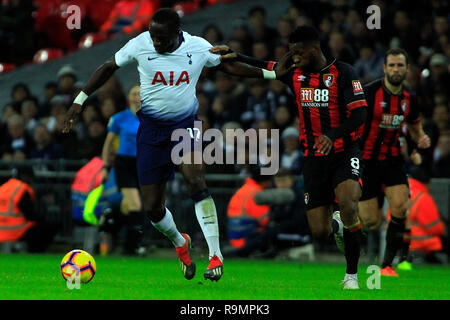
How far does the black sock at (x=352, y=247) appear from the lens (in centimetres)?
957

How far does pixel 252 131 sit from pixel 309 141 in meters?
7.66

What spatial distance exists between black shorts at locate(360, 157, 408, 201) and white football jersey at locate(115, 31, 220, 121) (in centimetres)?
322

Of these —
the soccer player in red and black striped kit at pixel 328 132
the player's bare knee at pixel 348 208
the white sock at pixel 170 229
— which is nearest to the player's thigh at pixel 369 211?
the soccer player in red and black striped kit at pixel 328 132

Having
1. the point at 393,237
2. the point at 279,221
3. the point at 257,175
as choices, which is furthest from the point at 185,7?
the point at 393,237

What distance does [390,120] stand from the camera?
41.1 ft

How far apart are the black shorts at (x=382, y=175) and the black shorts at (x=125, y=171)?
411 cm

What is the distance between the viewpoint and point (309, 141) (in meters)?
10.3

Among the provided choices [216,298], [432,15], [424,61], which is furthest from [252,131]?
[216,298]

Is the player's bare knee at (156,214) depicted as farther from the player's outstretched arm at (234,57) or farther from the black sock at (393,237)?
the black sock at (393,237)

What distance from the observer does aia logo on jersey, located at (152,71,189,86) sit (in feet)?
32.7

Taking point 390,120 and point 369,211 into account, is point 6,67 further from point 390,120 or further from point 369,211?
point 390,120

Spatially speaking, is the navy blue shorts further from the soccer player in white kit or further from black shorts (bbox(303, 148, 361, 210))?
black shorts (bbox(303, 148, 361, 210))
